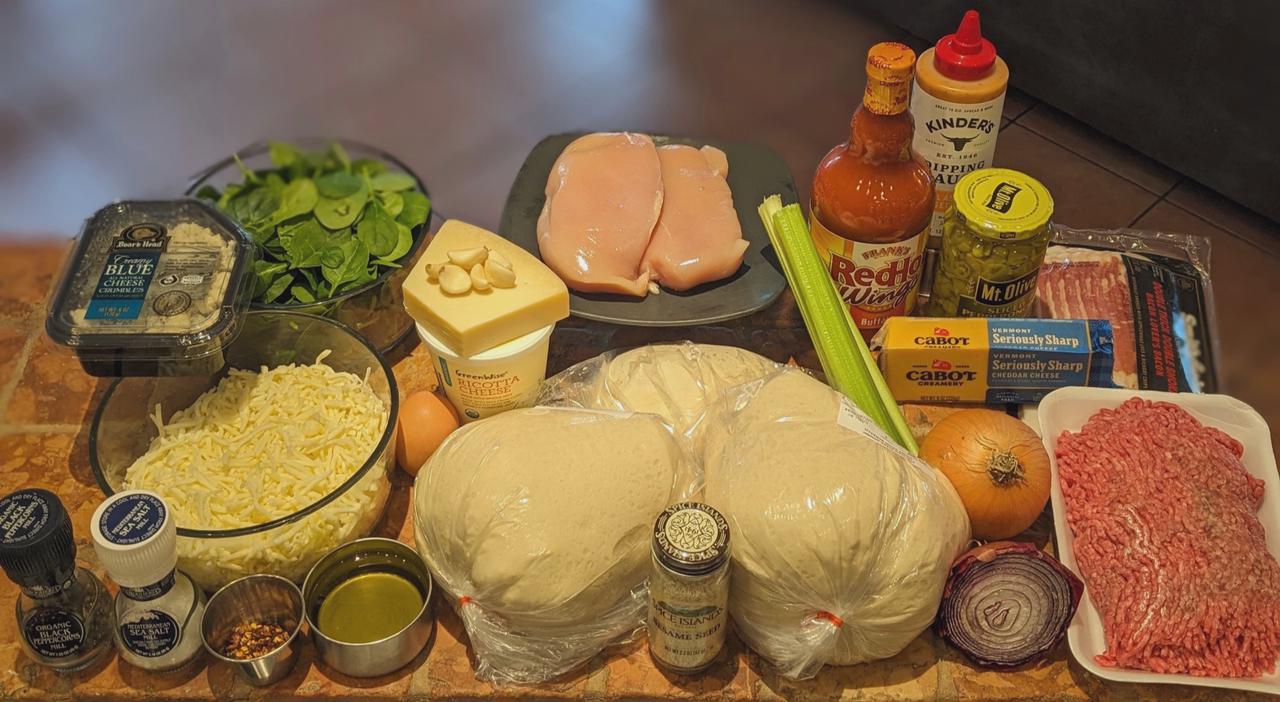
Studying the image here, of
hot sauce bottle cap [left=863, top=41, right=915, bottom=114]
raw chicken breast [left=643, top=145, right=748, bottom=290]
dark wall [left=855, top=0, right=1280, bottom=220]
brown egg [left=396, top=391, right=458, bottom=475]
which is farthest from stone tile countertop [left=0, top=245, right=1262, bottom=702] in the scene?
dark wall [left=855, top=0, right=1280, bottom=220]

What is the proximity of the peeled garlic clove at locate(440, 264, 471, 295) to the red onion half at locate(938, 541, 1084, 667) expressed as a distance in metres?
0.65

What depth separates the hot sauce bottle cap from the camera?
137 centimetres

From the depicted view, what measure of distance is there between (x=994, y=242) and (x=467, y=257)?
2.16 feet

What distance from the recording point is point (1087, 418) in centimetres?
152

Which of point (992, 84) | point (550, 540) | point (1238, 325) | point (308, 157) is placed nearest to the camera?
point (550, 540)

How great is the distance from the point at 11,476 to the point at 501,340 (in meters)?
0.71

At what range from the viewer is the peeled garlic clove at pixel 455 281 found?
4.73 feet

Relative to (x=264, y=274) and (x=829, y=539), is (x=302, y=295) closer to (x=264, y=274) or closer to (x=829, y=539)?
(x=264, y=274)

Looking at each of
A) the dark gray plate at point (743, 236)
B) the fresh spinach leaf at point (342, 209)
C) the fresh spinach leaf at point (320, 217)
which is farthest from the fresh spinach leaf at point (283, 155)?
the dark gray plate at point (743, 236)

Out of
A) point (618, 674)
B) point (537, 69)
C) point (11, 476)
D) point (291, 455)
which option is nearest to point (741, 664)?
point (618, 674)

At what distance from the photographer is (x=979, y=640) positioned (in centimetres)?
134

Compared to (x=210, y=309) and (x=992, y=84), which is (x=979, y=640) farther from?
(x=210, y=309)

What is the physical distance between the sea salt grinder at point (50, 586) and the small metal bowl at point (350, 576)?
0.79 ft

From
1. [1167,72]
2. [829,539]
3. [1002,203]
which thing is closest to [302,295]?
[829,539]
